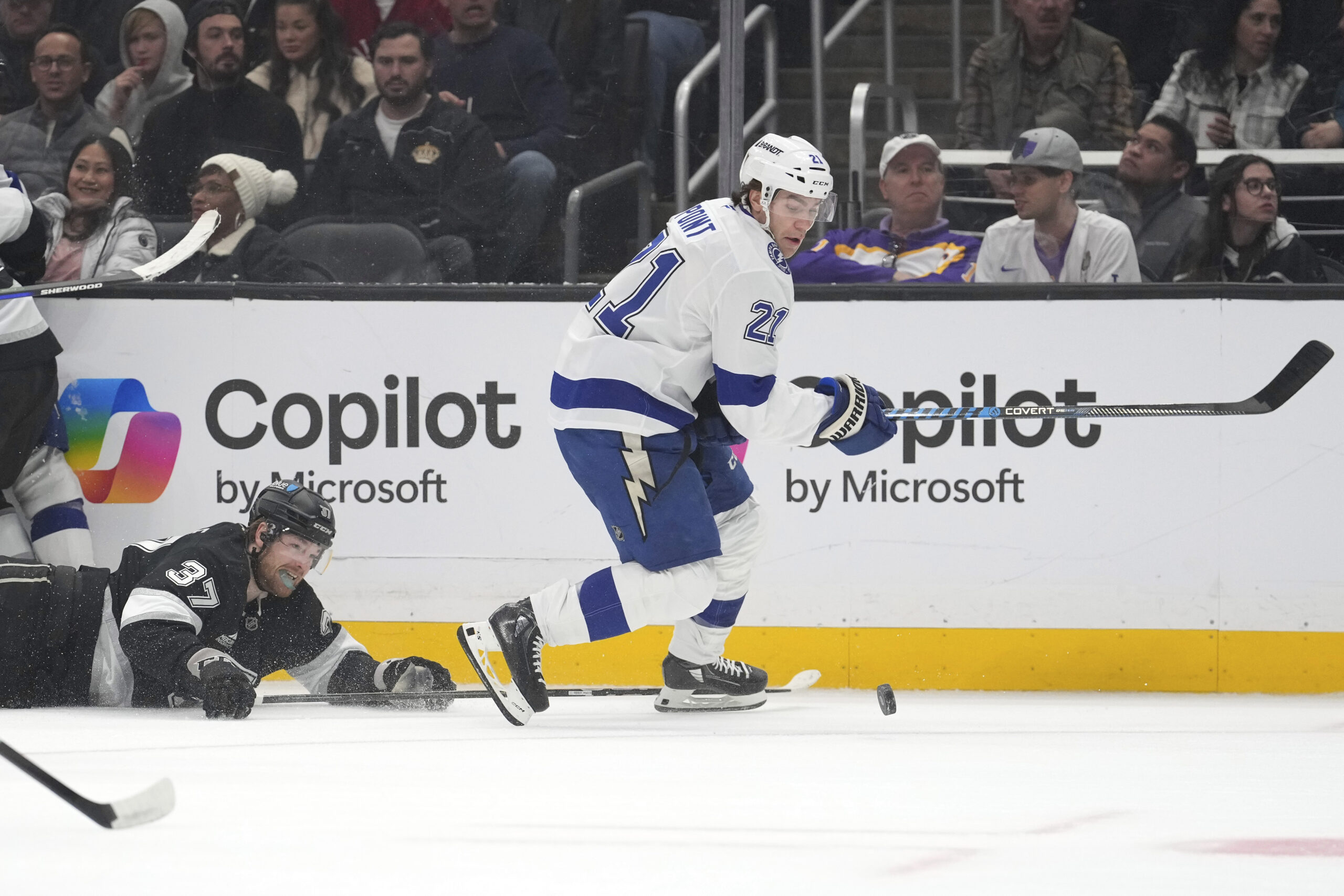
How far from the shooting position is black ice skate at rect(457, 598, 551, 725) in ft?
10.9

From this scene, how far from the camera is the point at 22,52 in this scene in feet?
16.1

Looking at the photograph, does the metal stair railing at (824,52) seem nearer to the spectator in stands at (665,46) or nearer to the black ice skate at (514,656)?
the spectator in stands at (665,46)

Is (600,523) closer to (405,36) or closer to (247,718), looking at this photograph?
(247,718)

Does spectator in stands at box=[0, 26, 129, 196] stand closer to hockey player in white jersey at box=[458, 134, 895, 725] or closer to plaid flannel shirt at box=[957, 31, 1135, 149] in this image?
hockey player in white jersey at box=[458, 134, 895, 725]

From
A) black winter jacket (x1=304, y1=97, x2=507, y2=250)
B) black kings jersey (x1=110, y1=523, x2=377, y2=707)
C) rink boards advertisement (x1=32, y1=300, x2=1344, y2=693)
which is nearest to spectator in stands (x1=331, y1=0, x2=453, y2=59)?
black winter jacket (x1=304, y1=97, x2=507, y2=250)

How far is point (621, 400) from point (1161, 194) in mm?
1842

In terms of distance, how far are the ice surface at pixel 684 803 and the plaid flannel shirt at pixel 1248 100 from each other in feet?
5.40

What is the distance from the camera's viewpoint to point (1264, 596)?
13.6 feet

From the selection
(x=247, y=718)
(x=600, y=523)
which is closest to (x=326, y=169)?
(x=600, y=523)

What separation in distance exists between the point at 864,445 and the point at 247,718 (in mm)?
1390

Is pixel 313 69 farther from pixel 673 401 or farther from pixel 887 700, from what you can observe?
pixel 887 700

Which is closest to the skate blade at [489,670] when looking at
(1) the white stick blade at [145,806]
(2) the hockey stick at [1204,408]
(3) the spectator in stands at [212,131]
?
(2) the hockey stick at [1204,408]

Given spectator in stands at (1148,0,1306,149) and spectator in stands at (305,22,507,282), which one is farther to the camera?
spectator in stands at (305,22,507,282)

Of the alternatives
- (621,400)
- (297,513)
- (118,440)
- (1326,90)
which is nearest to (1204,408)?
(621,400)
